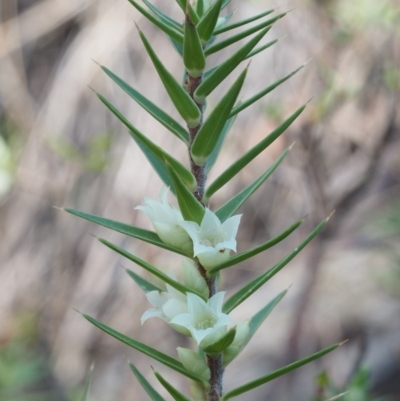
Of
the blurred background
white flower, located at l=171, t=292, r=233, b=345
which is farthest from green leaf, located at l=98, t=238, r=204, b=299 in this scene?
the blurred background

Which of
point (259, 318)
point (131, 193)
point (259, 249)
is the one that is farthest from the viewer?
point (131, 193)

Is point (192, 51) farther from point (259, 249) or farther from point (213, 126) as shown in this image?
point (259, 249)

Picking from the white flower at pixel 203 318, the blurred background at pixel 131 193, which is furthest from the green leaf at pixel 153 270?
the blurred background at pixel 131 193

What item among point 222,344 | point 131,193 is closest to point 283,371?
point 222,344

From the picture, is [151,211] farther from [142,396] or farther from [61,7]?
[61,7]

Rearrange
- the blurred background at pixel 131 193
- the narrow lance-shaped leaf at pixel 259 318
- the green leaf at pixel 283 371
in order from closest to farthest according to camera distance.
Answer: the green leaf at pixel 283 371 → the narrow lance-shaped leaf at pixel 259 318 → the blurred background at pixel 131 193

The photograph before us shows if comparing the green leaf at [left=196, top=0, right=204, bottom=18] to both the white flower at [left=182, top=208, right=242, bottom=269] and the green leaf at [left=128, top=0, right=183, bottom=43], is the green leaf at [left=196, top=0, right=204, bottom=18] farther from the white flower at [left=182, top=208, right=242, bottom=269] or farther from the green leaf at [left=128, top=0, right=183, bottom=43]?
the white flower at [left=182, top=208, right=242, bottom=269]

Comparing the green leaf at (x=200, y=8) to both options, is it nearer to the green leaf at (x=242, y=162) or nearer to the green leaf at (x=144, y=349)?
the green leaf at (x=242, y=162)
